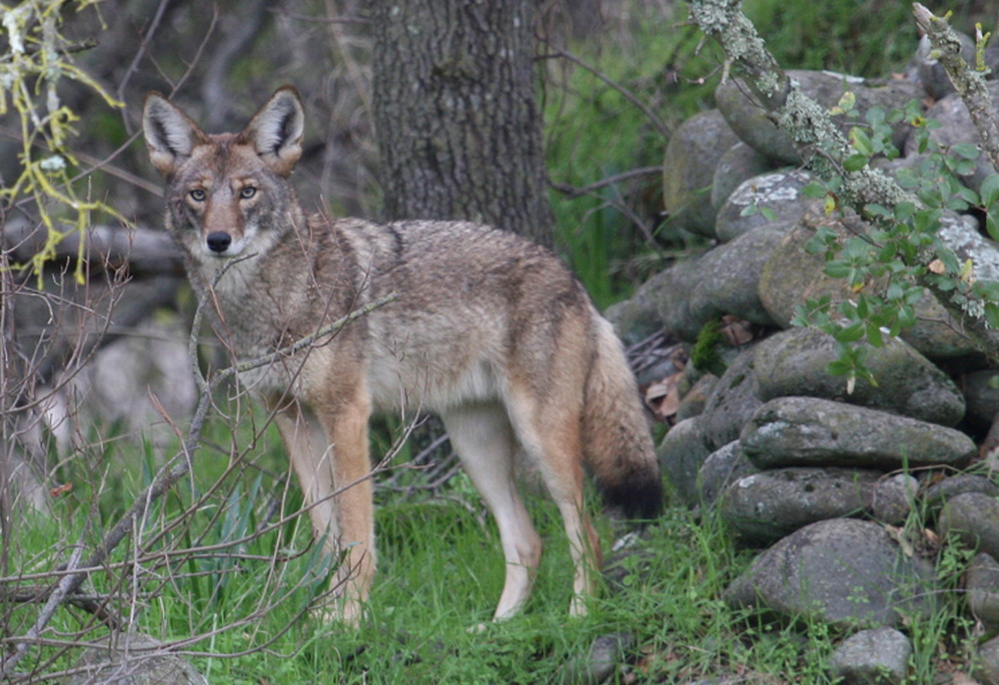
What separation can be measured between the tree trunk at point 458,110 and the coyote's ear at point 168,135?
1416 millimetres

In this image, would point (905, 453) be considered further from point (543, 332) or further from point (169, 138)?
point (169, 138)

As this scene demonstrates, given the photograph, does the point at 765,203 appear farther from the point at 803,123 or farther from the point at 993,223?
the point at 993,223

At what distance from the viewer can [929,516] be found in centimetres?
445

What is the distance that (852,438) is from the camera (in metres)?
4.45

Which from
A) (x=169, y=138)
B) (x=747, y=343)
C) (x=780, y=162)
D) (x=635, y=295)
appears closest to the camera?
(x=169, y=138)

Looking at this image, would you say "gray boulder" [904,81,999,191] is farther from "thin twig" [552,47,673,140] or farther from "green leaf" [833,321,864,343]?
"green leaf" [833,321,864,343]

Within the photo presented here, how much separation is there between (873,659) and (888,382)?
1.17 meters

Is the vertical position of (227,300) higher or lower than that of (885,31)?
lower

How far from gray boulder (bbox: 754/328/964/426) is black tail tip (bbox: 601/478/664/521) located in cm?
76

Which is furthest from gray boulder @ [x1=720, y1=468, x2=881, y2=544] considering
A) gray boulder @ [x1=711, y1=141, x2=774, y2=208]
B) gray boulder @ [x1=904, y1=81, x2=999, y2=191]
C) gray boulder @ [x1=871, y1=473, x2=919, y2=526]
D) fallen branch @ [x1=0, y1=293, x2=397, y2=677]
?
gray boulder @ [x1=711, y1=141, x2=774, y2=208]

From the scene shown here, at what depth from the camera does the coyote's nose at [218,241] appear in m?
4.77

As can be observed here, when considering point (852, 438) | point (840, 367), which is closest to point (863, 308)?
point (840, 367)

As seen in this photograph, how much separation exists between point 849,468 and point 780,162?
2162mm

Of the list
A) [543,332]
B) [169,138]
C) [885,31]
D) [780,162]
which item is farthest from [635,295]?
[169,138]
